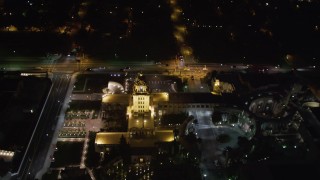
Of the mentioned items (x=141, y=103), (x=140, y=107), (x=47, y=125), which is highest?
(x=141, y=103)

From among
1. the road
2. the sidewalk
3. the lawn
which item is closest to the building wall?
the lawn

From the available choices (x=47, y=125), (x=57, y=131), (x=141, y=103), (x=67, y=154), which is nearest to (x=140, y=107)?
(x=141, y=103)

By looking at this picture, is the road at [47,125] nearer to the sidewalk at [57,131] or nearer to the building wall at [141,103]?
the sidewalk at [57,131]

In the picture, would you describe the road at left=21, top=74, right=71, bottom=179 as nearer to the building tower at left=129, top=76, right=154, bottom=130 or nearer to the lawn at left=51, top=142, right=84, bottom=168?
the lawn at left=51, top=142, right=84, bottom=168

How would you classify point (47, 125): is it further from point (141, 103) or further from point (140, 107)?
point (141, 103)

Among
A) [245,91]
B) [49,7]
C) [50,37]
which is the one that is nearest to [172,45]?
[245,91]

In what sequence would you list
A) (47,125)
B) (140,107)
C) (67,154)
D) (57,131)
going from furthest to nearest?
(47,125) → (57,131) → (140,107) → (67,154)

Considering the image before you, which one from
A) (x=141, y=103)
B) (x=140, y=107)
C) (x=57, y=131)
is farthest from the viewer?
(x=57, y=131)

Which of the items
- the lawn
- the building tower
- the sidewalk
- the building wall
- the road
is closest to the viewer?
the sidewalk
